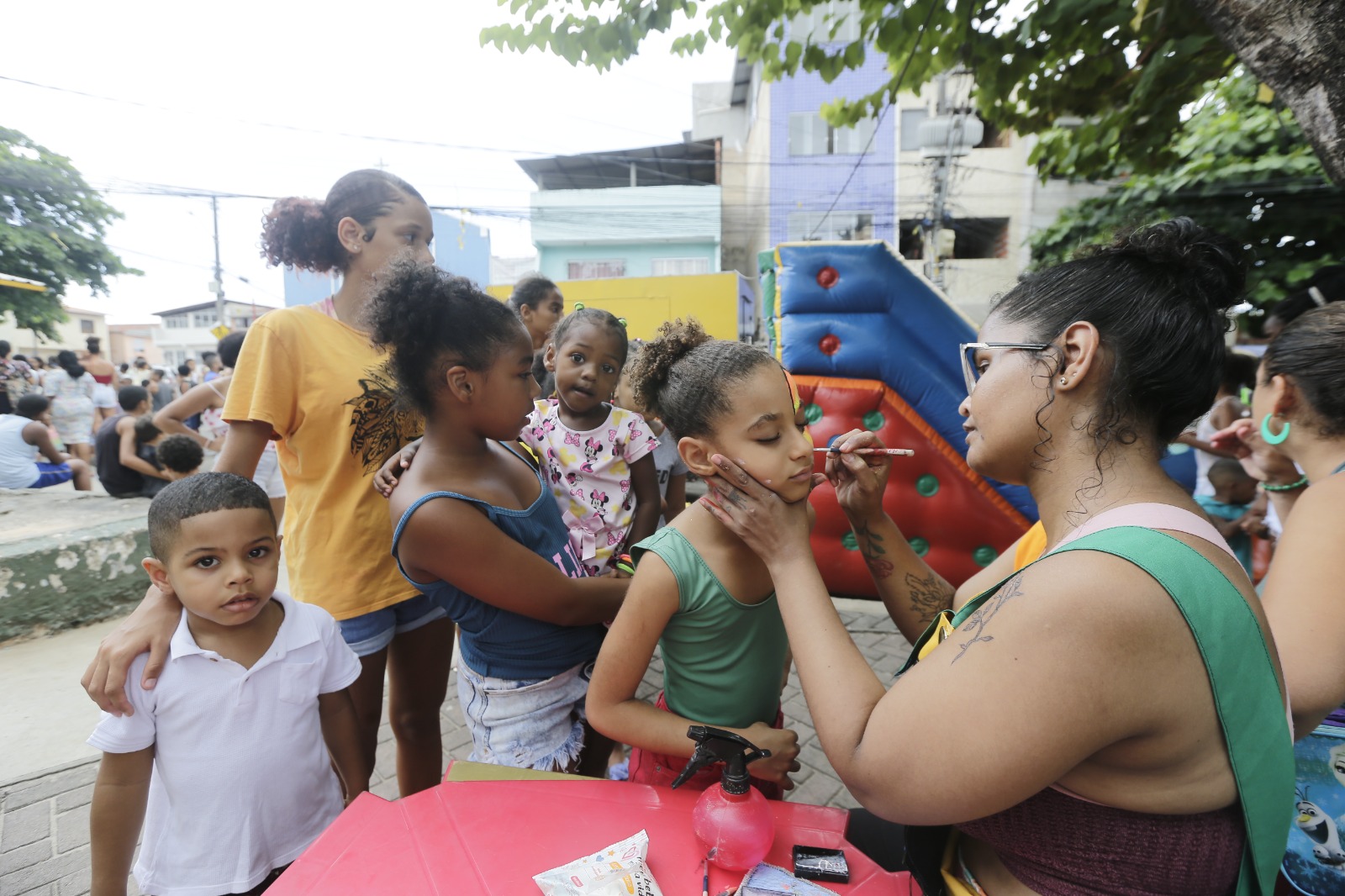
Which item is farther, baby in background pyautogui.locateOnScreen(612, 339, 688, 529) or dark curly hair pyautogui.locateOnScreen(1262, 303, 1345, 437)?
baby in background pyautogui.locateOnScreen(612, 339, 688, 529)

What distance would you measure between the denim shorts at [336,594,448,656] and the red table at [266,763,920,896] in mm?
839

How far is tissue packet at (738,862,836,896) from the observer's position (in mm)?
1049

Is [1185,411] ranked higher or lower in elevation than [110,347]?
lower

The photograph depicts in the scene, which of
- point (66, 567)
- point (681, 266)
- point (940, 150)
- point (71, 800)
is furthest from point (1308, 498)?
point (681, 266)

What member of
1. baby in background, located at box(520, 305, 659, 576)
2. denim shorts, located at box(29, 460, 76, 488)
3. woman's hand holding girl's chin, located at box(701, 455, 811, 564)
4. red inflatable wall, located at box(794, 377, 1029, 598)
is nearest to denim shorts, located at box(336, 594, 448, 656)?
baby in background, located at box(520, 305, 659, 576)

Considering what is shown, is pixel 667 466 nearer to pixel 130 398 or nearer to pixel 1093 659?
pixel 1093 659

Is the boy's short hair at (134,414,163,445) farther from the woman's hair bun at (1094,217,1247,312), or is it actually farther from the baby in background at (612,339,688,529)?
the woman's hair bun at (1094,217,1247,312)

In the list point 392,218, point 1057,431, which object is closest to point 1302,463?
point 1057,431

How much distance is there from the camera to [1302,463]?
5.31 feet

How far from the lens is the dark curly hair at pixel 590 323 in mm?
2932

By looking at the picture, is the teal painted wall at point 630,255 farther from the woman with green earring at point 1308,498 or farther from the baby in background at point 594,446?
the woman with green earring at point 1308,498

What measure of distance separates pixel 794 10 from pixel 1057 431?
3709mm

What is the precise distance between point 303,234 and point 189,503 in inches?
42.7

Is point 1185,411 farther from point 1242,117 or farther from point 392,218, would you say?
point 1242,117
